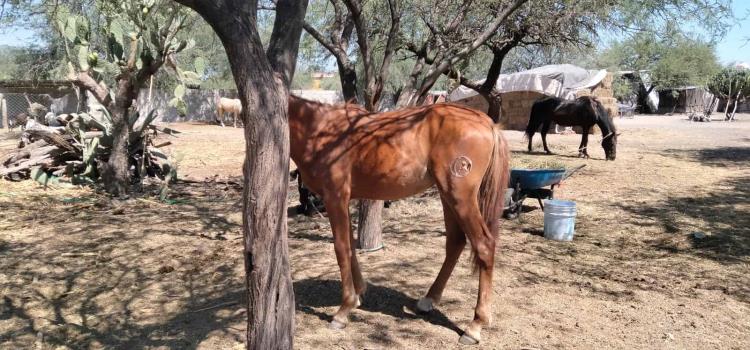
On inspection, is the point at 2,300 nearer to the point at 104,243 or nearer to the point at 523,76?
the point at 104,243

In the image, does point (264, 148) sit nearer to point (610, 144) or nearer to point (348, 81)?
point (348, 81)

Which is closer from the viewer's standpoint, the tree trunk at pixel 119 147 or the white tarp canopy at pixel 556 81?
the tree trunk at pixel 119 147

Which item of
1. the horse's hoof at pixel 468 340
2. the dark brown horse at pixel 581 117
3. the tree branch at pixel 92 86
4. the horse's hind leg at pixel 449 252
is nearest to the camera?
the horse's hoof at pixel 468 340

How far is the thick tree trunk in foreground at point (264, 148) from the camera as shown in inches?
99.6

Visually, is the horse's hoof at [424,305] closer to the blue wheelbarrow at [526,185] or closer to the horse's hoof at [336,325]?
the horse's hoof at [336,325]

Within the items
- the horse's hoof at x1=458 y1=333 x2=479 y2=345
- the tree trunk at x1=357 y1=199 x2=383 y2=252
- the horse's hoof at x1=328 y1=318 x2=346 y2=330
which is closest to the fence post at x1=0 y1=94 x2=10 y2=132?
the tree trunk at x1=357 y1=199 x2=383 y2=252

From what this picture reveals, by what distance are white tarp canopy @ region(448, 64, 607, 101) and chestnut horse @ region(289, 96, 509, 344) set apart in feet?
54.1

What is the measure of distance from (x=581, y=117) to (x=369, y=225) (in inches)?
403

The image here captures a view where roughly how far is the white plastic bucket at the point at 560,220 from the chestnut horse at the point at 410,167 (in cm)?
238

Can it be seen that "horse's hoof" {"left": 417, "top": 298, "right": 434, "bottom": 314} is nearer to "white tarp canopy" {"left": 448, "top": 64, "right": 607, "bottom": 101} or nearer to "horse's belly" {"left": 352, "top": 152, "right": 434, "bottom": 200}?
"horse's belly" {"left": 352, "top": 152, "right": 434, "bottom": 200}

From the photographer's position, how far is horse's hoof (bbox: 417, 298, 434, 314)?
3.92m

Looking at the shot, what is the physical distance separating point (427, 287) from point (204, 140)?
1597 centimetres

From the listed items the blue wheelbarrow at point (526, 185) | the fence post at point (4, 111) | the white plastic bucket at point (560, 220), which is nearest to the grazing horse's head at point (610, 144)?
the blue wheelbarrow at point (526, 185)

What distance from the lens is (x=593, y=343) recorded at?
3475 mm
